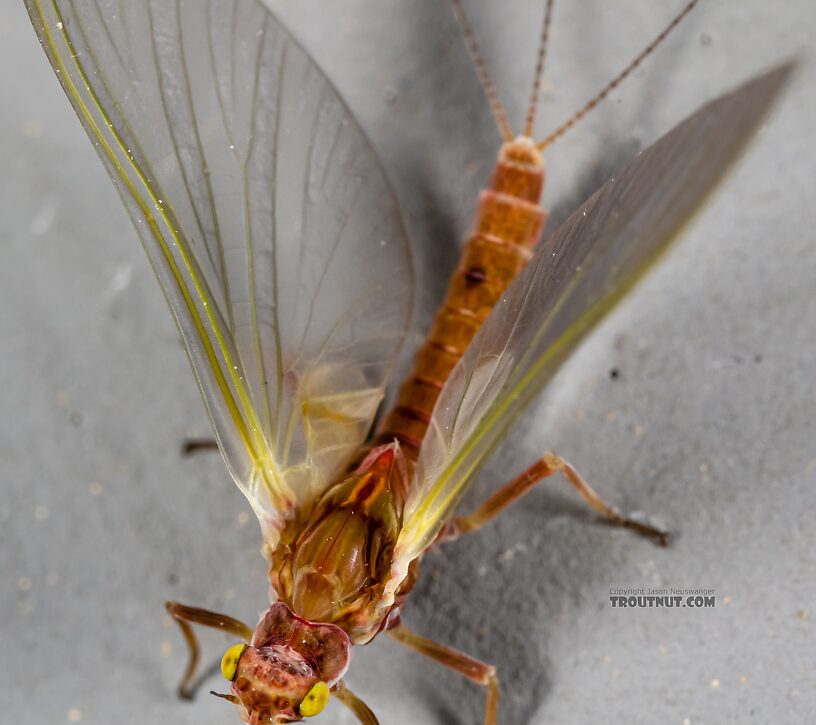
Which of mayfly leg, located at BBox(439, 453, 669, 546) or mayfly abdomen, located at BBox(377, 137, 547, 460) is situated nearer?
mayfly leg, located at BBox(439, 453, 669, 546)

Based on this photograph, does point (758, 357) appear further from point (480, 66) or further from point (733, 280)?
point (480, 66)

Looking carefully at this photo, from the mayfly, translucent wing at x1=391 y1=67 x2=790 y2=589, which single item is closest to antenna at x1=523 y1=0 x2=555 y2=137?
the mayfly

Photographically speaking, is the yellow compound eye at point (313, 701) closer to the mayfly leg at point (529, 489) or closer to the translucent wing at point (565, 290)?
the translucent wing at point (565, 290)

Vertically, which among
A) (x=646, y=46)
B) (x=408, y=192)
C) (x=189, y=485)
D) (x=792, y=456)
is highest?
(x=646, y=46)

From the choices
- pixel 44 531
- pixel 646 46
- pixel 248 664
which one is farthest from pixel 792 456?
pixel 44 531

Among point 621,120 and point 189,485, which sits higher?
→ point 621,120

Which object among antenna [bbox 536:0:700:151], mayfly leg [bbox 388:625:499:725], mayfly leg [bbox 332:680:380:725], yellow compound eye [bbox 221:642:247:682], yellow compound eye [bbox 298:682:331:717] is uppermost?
antenna [bbox 536:0:700:151]

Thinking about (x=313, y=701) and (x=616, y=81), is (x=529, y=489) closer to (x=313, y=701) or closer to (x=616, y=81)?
(x=313, y=701)

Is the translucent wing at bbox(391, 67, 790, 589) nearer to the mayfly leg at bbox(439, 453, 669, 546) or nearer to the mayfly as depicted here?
the mayfly
